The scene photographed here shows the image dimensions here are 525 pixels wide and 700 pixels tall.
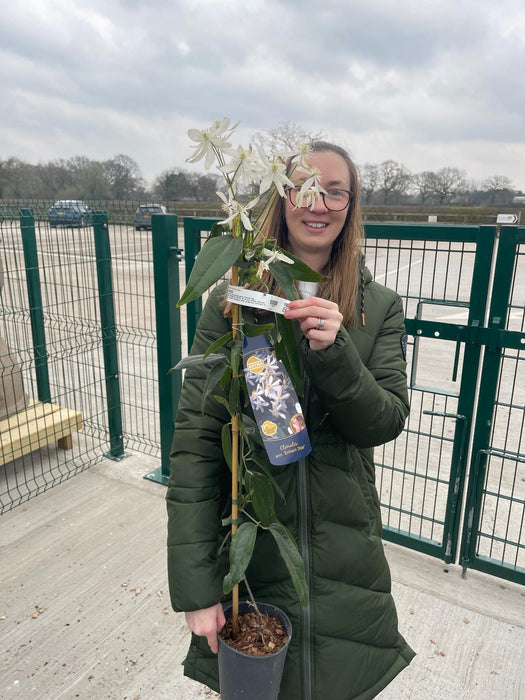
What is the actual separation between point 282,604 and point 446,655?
133cm

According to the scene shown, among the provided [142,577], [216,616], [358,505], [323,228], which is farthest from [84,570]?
[323,228]

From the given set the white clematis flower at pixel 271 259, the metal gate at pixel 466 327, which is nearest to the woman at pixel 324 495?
the white clematis flower at pixel 271 259

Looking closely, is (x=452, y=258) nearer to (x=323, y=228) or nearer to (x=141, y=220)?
(x=323, y=228)

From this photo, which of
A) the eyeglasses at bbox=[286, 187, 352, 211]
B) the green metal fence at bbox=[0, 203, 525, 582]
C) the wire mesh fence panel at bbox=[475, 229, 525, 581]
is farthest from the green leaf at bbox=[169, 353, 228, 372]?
the wire mesh fence panel at bbox=[475, 229, 525, 581]

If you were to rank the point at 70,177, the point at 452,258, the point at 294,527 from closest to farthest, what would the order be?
1. the point at 294,527
2. the point at 452,258
3. the point at 70,177

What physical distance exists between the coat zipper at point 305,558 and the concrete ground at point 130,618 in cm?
95

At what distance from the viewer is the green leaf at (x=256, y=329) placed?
3.29ft

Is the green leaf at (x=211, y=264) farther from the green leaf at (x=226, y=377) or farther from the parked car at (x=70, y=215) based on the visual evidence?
the parked car at (x=70, y=215)

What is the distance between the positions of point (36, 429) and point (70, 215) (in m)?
1.45

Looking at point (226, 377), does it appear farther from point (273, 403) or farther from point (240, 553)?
point (240, 553)

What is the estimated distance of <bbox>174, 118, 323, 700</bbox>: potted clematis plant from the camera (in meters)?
0.89

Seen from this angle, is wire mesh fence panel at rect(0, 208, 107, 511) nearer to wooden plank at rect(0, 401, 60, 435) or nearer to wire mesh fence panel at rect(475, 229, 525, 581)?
wooden plank at rect(0, 401, 60, 435)

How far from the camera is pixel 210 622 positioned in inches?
47.6

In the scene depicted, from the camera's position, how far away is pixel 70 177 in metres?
37.8
